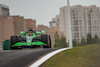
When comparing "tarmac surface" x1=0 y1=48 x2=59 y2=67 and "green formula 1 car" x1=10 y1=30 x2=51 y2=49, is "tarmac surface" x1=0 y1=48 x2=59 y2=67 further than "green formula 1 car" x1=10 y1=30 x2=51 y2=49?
No

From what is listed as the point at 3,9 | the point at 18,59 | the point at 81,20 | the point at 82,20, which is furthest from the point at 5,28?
the point at 18,59

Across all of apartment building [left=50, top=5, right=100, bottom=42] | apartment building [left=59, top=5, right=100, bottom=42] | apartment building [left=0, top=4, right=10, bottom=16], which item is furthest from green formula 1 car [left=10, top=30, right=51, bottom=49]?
apartment building [left=59, top=5, right=100, bottom=42]

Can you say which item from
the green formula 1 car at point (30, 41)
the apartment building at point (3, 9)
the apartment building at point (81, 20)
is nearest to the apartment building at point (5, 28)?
the apartment building at point (3, 9)

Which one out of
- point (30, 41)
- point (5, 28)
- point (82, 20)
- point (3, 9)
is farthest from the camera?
point (82, 20)

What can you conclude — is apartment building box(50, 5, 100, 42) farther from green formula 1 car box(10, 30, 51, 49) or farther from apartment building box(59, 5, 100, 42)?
green formula 1 car box(10, 30, 51, 49)

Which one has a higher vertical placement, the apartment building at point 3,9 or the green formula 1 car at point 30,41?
the apartment building at point 3,9

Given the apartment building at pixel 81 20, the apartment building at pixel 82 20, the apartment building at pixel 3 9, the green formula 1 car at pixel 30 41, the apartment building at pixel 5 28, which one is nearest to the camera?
the green formula 1 car at pixel 30 41

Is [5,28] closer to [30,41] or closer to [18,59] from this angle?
[30,41]

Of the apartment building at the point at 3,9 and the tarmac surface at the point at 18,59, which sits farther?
the apartment building at the point at 3,9

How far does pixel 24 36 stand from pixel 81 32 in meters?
143

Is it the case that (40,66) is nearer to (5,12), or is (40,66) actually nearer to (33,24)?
(33,24)

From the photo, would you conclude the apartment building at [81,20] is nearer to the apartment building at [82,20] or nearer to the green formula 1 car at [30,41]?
the apartment building at [82,20]

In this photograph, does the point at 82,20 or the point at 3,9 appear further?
the point at 82,20

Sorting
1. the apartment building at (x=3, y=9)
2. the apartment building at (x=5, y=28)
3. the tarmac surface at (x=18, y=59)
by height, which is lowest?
the tarmac surface at (x=18, y=59)
